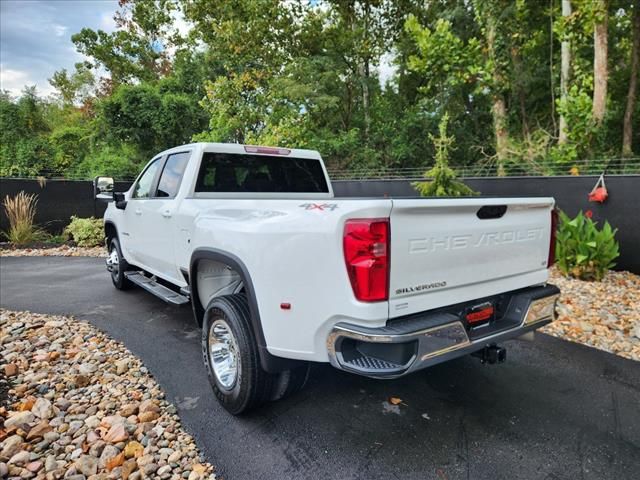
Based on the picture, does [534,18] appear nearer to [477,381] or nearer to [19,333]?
[477,381]

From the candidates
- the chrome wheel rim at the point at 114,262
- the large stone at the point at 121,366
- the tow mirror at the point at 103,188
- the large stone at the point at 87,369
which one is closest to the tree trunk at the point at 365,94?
the chrome wheel rim at the point at 114,262

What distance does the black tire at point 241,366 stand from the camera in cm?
239

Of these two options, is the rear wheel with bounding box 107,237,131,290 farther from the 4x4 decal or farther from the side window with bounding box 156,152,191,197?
the 4x4 decal

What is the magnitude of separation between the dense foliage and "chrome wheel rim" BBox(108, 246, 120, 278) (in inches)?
292

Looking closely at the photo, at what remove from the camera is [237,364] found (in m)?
2.52

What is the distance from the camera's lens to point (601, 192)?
243 inches

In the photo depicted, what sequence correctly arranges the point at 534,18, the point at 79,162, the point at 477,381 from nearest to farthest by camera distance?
the point at 477,381, the point at 534,18, the point at 79,162

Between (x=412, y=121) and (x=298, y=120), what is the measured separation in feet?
15.1

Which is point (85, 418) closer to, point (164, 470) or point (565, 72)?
point (164, 470)

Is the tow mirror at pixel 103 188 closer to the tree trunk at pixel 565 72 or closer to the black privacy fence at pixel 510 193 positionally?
the black privacy fence at pixel 510 193

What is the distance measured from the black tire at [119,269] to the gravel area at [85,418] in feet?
5.74

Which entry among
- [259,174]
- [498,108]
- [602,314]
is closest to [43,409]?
[259,174]

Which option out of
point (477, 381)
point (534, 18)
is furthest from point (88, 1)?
point (477, 381)

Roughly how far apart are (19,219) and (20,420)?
8770mm
